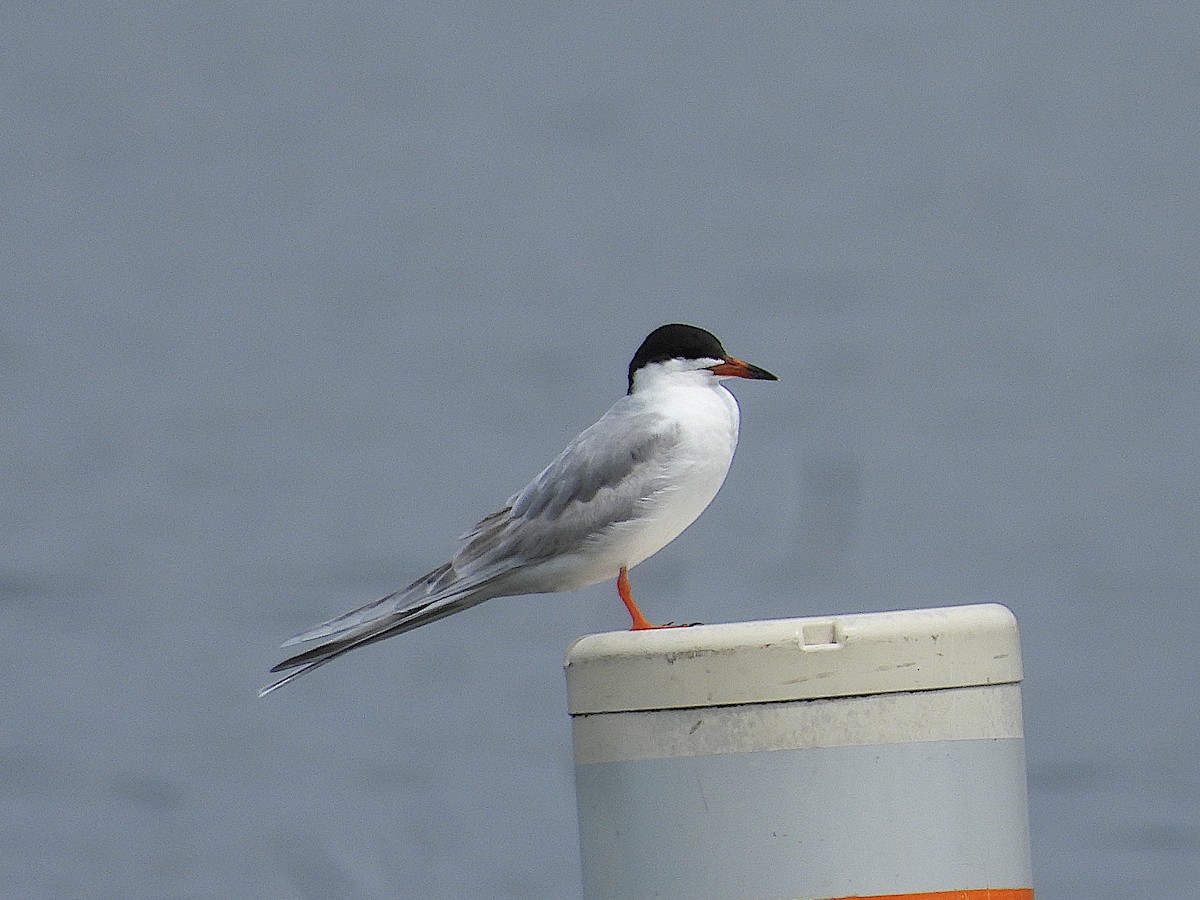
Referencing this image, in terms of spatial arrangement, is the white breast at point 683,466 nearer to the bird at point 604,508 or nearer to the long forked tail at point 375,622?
the bird at point 604,508

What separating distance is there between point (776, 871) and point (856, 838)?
0.11 meters

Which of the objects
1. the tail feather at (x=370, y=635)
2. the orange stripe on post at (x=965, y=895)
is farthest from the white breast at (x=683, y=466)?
the orange stripe on post at (x=965, y=895)

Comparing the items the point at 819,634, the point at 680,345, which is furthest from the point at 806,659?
the point at 680,345

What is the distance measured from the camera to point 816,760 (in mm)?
2043

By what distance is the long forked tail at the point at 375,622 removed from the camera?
9.54 ft

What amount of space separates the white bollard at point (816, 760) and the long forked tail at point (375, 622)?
3.07 feet

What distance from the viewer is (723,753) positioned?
81.2 inches

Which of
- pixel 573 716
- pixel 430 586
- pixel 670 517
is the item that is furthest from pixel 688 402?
pixel 573 716

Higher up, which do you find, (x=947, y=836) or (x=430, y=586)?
(x=430, y=586)

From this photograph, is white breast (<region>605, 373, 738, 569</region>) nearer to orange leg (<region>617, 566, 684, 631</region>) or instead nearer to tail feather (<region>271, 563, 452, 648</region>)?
orange leg (<region>617, 566, 684, 631</region>)

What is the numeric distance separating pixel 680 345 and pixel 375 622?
0.85 m

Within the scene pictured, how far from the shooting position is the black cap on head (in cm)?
334

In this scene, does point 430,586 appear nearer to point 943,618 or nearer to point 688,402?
point 688,402

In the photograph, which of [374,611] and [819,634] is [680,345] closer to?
[374,611]
